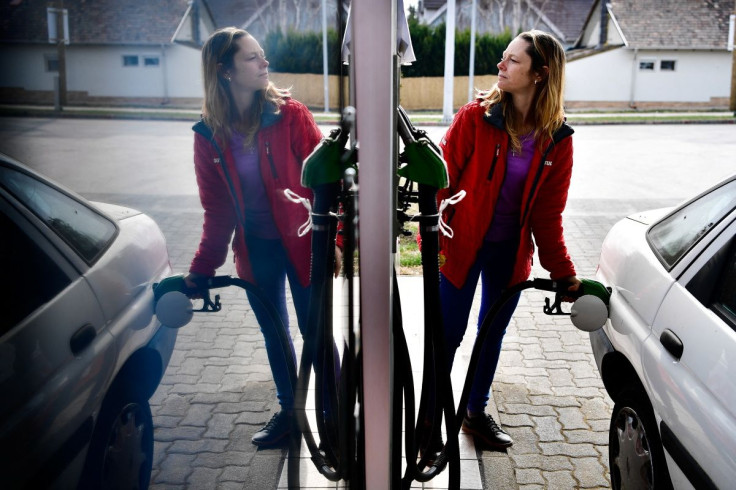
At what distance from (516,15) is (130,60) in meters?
1.94

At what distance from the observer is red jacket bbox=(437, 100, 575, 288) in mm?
2473

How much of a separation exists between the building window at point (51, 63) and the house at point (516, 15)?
1.84m

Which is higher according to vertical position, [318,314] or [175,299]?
[175,299]

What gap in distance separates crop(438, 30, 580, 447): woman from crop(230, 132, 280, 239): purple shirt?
138cm

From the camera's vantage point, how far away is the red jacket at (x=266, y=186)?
1081 mm

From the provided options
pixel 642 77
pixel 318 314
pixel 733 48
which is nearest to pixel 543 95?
pixel 642 77

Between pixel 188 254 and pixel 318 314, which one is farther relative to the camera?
pixel 318 314

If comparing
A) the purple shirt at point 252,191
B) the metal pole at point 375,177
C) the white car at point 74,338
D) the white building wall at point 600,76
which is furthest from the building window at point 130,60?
the white building wall at point 600,76

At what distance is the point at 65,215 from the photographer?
0.81 m

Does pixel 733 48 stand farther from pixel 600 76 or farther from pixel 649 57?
pixel 600 76

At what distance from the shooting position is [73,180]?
813 millimetres

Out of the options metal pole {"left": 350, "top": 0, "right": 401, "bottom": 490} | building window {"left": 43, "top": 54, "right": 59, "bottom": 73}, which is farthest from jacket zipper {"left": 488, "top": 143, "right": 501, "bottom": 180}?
building window {"left": 43, "top": 54, "right": 59, "bottom": 73}

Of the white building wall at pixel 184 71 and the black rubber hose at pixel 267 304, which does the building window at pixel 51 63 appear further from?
the black rubber hose at pixel 267 304

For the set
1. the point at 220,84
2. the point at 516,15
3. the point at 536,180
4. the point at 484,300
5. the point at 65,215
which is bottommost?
the point at 484,300
